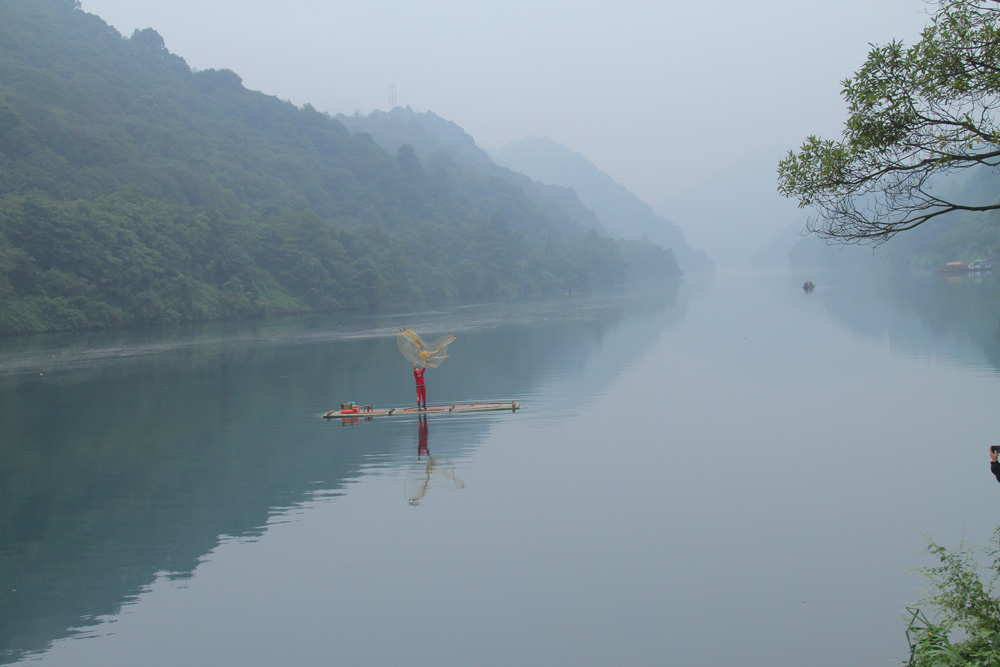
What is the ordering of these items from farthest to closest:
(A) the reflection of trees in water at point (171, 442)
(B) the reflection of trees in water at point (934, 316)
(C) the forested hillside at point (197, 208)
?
1. (C) the forested hillside at point (197, 208)
2. (B) the reflection of trees in water at point (934, 316)
3. (A) the reflection of trees in water at point (171, 442)

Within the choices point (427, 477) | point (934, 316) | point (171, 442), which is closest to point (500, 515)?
point (427, 477)

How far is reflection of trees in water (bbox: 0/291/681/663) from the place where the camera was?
32.7 feet

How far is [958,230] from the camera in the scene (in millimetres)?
83000

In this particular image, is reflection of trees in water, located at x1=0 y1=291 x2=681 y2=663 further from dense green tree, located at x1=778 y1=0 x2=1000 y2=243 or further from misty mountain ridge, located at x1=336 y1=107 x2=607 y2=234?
misty mountain ridge, located at x1=336 y1=107 x2=607 y2=234

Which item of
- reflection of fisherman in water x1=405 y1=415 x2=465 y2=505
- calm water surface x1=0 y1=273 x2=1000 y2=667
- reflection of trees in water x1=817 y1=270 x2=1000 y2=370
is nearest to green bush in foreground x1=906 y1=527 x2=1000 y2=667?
calm water surface x1=0 y1=273 x2=1000 y2=667

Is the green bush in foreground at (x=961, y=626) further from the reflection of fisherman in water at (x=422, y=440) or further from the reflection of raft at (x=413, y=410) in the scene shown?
the reflection of raft at (x=413, y=410)

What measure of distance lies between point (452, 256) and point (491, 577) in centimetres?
8195

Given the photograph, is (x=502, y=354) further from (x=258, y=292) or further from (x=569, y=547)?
(x=258, y=292)

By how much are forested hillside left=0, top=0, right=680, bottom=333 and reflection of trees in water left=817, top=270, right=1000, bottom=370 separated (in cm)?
3888

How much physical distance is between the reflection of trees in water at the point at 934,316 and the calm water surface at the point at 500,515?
4.56 feet

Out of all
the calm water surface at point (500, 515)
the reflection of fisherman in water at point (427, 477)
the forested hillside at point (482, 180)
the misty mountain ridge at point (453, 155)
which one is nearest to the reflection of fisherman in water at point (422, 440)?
the reflection of fisherman in water at point (427, 477)

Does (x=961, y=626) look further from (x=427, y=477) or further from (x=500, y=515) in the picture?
(x=427, y=477)

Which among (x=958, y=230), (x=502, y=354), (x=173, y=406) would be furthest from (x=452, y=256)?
(x=173, y=406)

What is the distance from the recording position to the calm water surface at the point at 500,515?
7.95 metres
